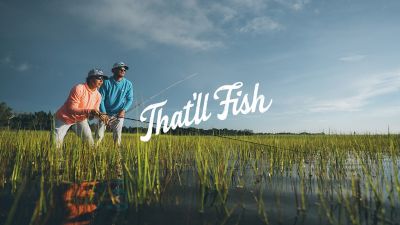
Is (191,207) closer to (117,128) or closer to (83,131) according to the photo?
(83,131)

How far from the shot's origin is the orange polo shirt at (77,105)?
6.88 meters

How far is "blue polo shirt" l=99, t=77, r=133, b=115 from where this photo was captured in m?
8.53

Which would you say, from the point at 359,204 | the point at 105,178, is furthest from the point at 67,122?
the point at 359,204

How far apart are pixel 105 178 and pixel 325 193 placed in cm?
322

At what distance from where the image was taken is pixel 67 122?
711cm

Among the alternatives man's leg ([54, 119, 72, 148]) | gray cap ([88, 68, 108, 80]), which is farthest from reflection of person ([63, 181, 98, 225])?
gray cap ([88, 68, 108, 80])

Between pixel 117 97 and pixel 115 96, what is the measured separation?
62mm

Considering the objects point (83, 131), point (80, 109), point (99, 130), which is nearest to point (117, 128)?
point (99, 130)

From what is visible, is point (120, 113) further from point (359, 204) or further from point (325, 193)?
point (359, 204)

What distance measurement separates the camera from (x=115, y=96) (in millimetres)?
8602

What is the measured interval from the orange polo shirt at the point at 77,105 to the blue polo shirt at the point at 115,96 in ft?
3.66

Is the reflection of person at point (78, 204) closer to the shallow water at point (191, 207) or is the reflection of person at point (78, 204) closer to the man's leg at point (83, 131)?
the shallow water at point (191, 207)

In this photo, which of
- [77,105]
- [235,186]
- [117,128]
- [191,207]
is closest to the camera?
[191,207]

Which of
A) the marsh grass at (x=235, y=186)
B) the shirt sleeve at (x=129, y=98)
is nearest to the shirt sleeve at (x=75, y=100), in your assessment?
the marsh grass at (x=235, y=186)
